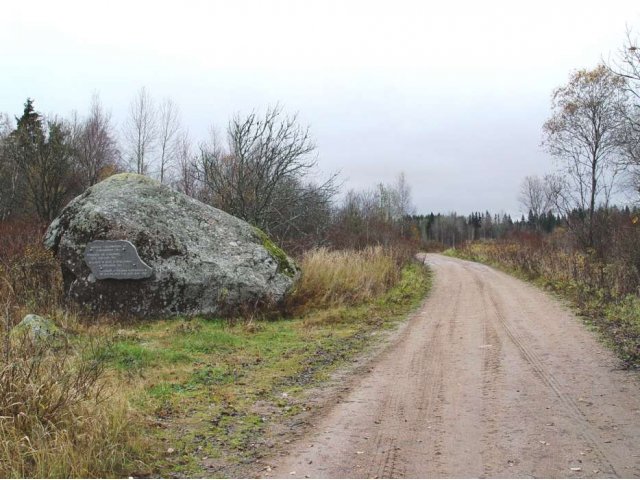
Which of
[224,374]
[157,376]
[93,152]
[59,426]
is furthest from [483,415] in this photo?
[93,152]

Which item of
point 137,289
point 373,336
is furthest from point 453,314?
point 137,289

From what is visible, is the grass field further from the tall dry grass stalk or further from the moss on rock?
the moss on rock

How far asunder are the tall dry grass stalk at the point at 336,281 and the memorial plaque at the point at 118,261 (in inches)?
136

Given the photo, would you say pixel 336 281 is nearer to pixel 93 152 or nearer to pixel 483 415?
pixel 483 415

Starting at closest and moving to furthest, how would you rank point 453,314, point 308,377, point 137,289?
1. point 308,377
2. point 137,289
3. point 453,314

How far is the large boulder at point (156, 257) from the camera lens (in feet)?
35.5

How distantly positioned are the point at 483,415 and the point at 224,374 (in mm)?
3393

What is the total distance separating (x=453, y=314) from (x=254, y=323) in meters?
4.88

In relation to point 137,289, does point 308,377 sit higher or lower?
lower

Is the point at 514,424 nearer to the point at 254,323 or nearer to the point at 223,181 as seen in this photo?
the point at 254,323

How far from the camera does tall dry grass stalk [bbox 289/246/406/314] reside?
42.3ft

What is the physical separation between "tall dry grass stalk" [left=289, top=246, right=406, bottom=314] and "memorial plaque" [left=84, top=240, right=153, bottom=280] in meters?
3.46

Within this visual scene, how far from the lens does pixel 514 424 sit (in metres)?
5.05

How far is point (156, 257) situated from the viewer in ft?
35.8
